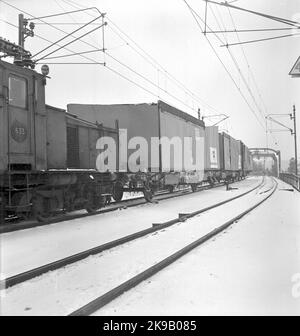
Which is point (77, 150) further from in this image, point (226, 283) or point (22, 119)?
point (226, 283)

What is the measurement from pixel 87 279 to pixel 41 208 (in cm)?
605

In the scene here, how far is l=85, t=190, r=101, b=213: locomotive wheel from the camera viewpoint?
47.3 feet

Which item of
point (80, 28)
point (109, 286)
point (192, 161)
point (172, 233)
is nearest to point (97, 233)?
point (172, 233)

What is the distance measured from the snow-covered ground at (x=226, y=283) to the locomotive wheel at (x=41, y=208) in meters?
4.65

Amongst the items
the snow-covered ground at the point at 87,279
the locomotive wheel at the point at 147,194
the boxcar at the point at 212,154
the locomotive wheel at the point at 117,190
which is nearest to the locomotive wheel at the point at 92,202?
the locomotive wheel at the point at 117,190

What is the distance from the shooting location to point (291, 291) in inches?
211

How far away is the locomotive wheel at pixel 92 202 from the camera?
1442 cm

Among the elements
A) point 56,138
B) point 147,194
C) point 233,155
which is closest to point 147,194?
point 147,194

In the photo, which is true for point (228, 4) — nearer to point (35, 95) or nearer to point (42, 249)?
point (35, 95)

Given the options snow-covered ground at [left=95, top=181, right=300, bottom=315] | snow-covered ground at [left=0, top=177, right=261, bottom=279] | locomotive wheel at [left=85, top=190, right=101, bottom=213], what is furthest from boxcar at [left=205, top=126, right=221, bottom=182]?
snow-covered ground at [left=95, top=181, right=300, bottom=315]

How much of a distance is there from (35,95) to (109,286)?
6.92 metres

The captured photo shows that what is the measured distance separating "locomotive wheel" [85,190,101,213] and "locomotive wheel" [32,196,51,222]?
7.70ft

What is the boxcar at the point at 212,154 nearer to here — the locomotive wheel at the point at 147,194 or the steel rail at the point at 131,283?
the locomotive wheel at the point at 147,194

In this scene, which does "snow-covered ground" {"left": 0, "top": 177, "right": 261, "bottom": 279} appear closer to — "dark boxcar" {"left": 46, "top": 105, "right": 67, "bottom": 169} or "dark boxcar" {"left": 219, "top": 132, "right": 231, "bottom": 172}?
"dark boxcar" {"left": 46, "top": 105, "right": 67, "bottom": 169}
